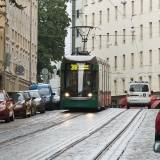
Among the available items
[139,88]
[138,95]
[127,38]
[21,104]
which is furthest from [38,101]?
[127,38]

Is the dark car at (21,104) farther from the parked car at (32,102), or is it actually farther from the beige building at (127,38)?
the beige building at (127,38)

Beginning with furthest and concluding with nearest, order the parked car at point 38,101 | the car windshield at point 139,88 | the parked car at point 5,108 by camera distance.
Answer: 1. the car windshield at point 139,88
2. the parked car at point 38,101
3. the parked car at point 5,108

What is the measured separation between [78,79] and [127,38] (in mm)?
53814

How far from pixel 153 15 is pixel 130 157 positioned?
241 ft

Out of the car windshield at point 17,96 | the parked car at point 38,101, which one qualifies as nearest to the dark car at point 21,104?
the car windshield at point 17,96

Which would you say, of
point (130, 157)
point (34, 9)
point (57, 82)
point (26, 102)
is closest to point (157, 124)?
point (130, 157)

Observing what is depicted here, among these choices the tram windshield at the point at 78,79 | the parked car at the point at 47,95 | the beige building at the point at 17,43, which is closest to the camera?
the tram windshield at the point at 78,79

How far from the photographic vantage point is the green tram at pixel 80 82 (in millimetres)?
42375

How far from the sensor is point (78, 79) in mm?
42406

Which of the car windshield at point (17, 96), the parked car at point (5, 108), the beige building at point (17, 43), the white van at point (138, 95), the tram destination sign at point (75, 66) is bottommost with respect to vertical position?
the parked car at point (5, 108)

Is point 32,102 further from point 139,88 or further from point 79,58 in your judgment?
point 139,88

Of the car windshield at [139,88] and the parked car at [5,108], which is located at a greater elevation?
the car windshield at [139,88]

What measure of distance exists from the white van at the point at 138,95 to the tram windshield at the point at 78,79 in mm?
14924

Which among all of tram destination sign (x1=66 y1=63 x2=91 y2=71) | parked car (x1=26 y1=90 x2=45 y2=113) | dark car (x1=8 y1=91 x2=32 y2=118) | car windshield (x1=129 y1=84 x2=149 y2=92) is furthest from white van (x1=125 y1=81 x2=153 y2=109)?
dark car (x1=8 y1=91 x2=32 y2=118)
